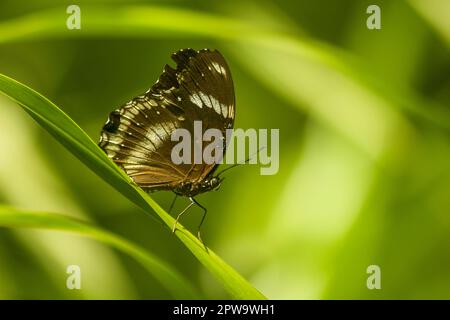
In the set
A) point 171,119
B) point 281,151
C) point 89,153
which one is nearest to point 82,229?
point 89,153

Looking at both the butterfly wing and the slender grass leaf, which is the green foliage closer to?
the slender grass leaf

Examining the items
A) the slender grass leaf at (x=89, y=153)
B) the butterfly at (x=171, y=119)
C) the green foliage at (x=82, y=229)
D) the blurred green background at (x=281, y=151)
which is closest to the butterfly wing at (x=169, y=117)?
the butterfly at (x=171, y=119)

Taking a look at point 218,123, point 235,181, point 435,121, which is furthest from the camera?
point 235,181

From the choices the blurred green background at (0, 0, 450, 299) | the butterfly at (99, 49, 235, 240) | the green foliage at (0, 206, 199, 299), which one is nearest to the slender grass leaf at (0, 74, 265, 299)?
the green foliage at (0, 206, 199, 299)

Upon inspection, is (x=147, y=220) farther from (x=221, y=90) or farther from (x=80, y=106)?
(x=221, y=90)

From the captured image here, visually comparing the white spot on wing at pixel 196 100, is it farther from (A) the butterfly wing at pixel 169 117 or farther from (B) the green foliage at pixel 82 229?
(B) the green foliage at pixel 82 229

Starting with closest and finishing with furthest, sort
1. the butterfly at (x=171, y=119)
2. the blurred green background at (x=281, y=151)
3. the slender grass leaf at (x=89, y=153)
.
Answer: the slender grass leaf at (x=89, y=153) < the butterfly at (x=171, y=119) < the blurred green background at (x=281, y=151)

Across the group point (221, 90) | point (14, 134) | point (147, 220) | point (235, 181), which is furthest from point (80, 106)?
point (221, 90)
